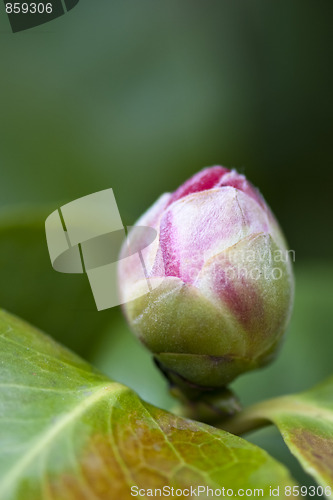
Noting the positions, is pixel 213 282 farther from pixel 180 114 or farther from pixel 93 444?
pixel 180 114

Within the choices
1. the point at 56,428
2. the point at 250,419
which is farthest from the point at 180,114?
the point at 56,428

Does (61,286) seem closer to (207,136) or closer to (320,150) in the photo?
(207,136)

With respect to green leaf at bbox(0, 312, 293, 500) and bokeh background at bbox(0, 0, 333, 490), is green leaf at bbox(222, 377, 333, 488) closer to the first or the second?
green leaf at bbox(0, 312, 293, 500)

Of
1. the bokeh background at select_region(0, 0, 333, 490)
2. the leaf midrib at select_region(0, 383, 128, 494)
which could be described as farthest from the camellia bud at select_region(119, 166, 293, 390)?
the bokeh background at select_region(0, 0, 333, 490)

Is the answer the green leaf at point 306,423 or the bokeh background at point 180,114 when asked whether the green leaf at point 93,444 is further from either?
the bokeh background at point 180,114

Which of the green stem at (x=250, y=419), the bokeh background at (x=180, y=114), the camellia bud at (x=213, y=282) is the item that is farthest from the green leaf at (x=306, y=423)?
the bokeh background at (x=180, y=114)
